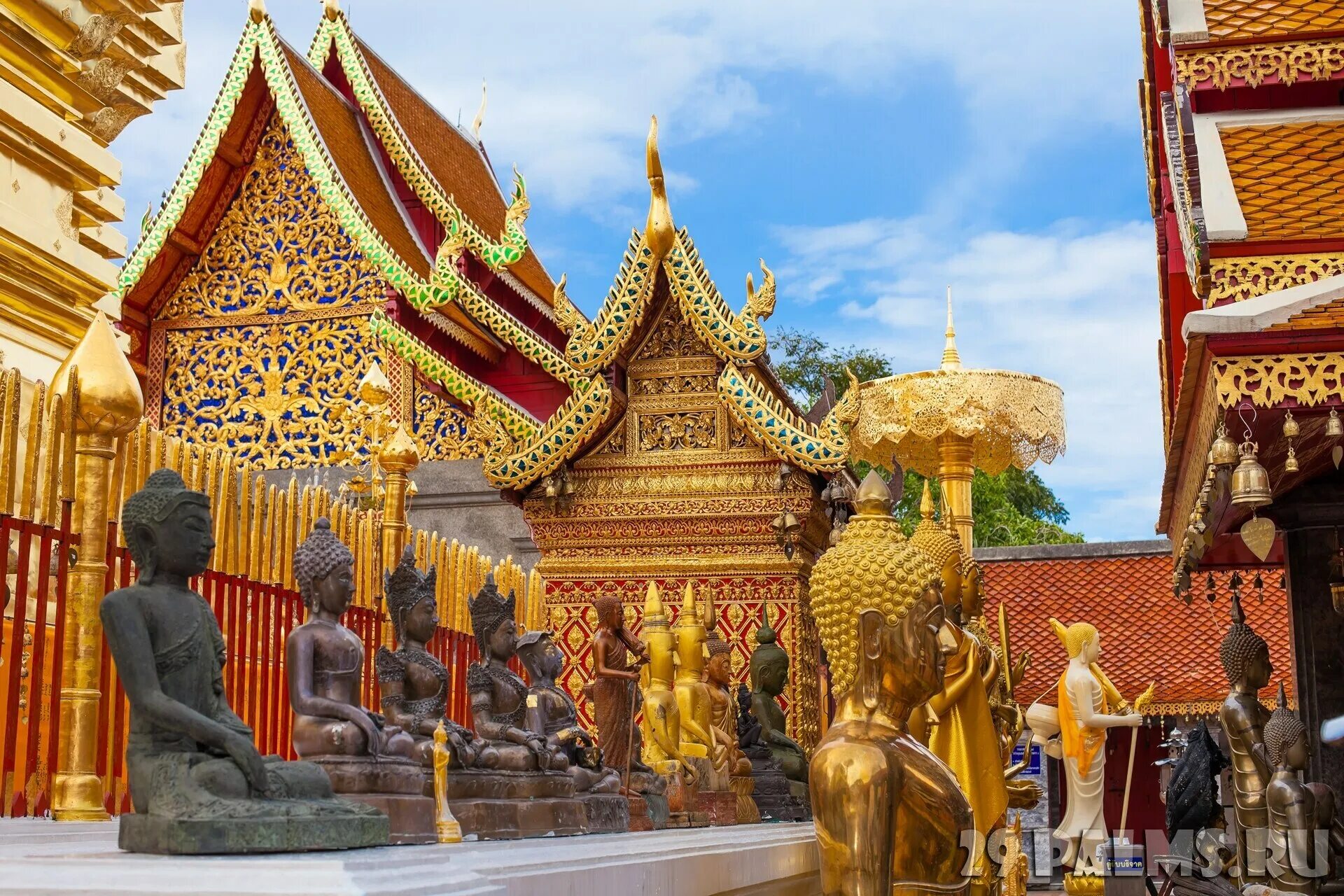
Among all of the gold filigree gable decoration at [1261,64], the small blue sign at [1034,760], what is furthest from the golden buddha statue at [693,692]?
the small blue sign at [1034,760]

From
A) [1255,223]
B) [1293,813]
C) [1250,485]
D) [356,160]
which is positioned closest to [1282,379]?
[1250,485]

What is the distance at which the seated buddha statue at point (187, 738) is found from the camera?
2.29 metres

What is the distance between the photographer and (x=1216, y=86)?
23.0 feet

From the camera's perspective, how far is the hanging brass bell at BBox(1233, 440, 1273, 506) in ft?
18.5

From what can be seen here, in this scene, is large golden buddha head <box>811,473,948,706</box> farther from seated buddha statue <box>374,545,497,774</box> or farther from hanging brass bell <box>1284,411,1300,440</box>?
hanging brass bell <box>1284,411,1300,440</box>

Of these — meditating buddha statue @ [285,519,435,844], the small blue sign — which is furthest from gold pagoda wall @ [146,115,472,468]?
meditating buddha statue @ [285,519,435,844]

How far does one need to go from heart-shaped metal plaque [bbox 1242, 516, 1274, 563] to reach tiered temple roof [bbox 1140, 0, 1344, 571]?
0.24 m

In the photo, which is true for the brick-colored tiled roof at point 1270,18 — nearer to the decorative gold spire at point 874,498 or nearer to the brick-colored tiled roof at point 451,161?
the decorative gold spire at point 874,498

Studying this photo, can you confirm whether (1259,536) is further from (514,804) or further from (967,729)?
(514,804)

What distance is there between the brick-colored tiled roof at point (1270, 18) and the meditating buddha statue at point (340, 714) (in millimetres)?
5315

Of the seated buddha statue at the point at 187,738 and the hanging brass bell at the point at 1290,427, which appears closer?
the seated buddha statue at the point at 187,738

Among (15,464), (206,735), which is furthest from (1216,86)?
→ (206,735)

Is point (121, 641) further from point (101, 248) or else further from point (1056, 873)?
point (1056, 873)

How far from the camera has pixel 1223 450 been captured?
5.86 meters
